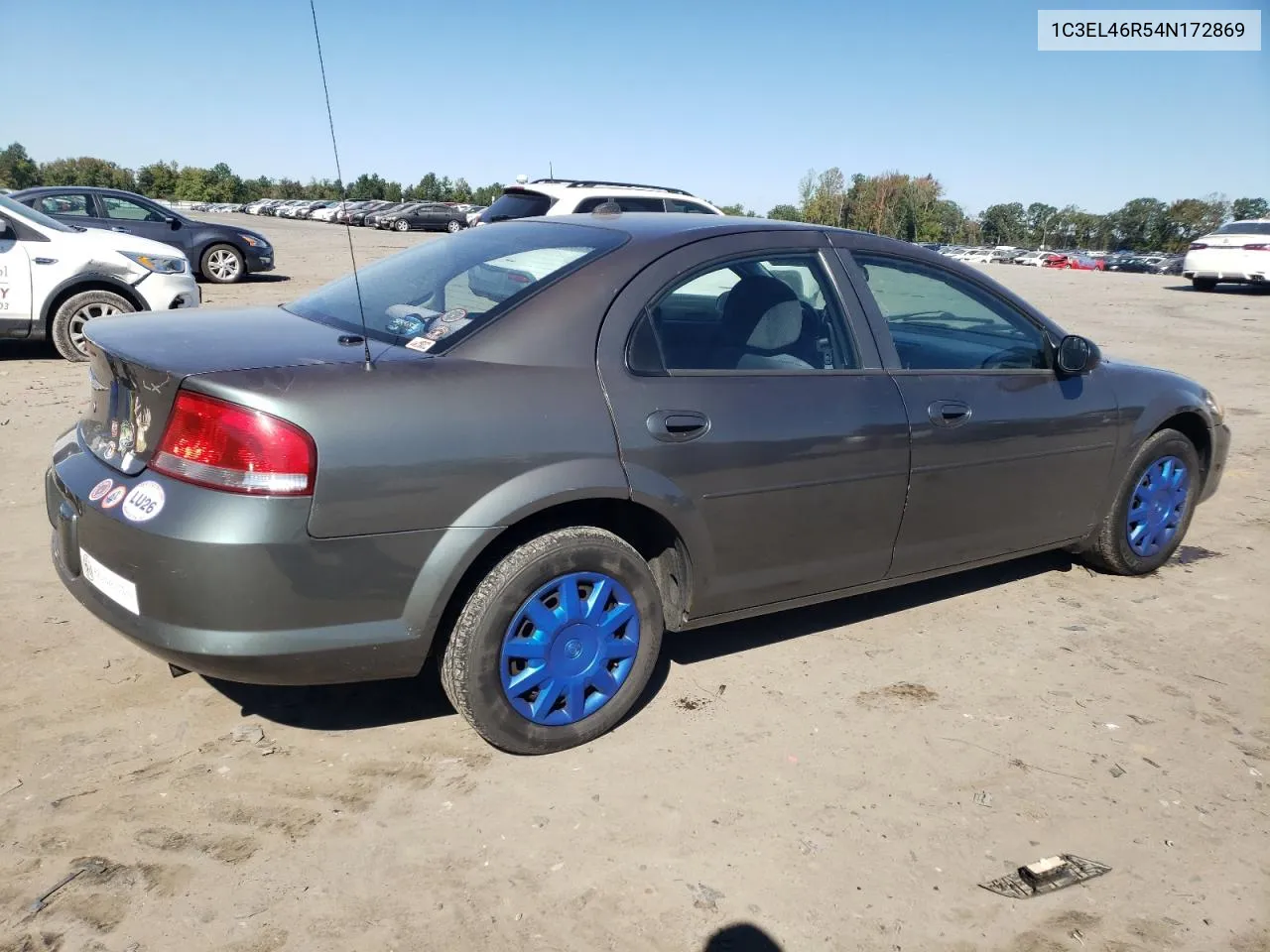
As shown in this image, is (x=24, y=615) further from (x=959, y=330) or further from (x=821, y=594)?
(x=959, y=330)

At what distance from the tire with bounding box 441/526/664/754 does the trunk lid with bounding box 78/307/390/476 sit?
0.79 m

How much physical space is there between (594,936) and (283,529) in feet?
4.11

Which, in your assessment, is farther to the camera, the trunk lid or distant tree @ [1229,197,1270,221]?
distant tree @ [1229,197,1270,221]

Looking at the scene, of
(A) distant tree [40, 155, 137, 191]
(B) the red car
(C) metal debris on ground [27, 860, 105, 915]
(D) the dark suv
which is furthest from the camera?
(A) distant tree [40, 155, 137, 191]

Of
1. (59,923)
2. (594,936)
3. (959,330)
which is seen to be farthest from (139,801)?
(959,330)

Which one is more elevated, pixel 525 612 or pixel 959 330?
pixel 959 330

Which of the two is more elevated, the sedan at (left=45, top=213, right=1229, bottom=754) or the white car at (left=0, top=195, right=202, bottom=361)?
the white car at (left=0, top=195, right=202, bottom=361)

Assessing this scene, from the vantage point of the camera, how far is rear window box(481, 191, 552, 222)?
Result: 35.5 ft

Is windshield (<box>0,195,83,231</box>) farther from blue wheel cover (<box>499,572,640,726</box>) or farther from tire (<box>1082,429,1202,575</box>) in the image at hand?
tire (<box>1082,429,1202,575</box>)

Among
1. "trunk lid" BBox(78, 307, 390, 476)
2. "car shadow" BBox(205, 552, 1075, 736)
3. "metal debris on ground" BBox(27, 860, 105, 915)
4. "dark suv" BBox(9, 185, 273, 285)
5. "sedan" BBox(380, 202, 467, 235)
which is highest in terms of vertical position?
"sedan" BBox(380, 202, 467, 235)

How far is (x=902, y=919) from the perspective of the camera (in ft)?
8.18

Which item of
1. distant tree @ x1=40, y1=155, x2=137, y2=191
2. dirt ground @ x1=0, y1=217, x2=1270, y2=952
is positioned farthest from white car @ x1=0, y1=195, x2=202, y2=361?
distant tree @ x1=40, y1=155, x2=137, y2=191

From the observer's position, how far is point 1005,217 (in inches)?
4353

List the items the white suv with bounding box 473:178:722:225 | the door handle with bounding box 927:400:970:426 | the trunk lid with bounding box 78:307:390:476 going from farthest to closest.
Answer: the white suv with bounding box 473:178:722:225, the door handle with bounding box 927:400:970:426, the trunk lid with bounding box 78:307:390:476
